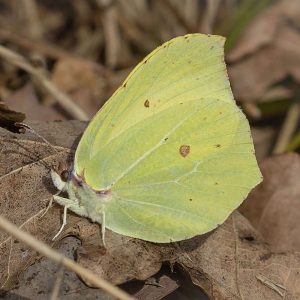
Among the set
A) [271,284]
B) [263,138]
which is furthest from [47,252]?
[263,138]

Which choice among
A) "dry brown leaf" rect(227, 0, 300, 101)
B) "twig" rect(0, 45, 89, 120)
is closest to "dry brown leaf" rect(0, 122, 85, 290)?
"twig" rect(0, 45, 89, 120)

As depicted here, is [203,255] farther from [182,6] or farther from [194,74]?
[182,6]

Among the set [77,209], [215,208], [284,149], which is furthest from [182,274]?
[284,149]

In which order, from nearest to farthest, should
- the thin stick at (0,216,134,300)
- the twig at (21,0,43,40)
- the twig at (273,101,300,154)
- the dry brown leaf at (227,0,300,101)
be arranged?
the thin stick at (0,216,134,300) < the twig at (273,101,300,154) < the dry brown leaf at (227,0,300,101) < the twig at (21,0,43,40)

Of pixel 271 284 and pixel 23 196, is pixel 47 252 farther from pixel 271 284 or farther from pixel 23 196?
pixel 271 284

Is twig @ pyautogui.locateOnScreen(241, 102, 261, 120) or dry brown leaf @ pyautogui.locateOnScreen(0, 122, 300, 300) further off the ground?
dry brown leaf @ pyautogui.locateOnScreen(0, 122, 300, 300)

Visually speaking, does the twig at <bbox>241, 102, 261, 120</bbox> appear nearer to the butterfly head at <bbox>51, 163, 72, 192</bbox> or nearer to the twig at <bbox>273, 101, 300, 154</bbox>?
the twig at <bbox>273, 101, 300, 154</bbox>
